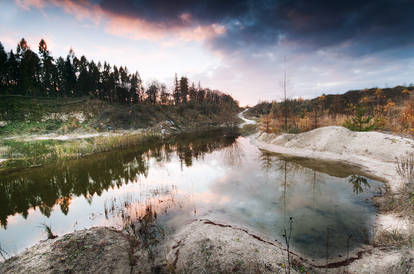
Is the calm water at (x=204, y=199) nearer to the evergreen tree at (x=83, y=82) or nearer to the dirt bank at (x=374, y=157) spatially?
the dirt bank at (x=374, y=157)

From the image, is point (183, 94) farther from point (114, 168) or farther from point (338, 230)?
point (338, 230)

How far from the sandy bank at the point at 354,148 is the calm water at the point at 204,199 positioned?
5.07ft

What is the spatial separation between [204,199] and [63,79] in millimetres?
72879

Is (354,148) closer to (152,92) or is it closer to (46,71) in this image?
(152,92)

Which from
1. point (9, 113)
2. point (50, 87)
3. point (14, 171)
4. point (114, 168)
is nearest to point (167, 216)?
point (114, 168)

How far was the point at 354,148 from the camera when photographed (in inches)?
524

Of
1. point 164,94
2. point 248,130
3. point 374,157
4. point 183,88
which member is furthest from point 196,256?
point 183,88

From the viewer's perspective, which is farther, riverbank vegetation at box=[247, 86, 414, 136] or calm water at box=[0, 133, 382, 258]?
riverbank vegetation at box=[247, 86, 414, 136]

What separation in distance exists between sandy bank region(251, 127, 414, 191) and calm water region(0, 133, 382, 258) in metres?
1.55

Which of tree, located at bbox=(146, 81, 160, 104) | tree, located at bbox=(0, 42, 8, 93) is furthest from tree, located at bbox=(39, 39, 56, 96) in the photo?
tree, located at bbox=(146, 81, 160, 104)

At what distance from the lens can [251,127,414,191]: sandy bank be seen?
10.2 m

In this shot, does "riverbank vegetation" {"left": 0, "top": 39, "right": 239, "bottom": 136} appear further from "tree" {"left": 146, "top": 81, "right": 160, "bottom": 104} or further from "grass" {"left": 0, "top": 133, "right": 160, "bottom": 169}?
"grass" {"left": 0, "top": 133, "right": 160, "bottom": 169}

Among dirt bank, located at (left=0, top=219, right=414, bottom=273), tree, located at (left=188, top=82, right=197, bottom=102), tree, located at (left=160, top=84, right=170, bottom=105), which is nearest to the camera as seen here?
dirt bank, located at (left=0, top=219, right=414, bottom=273)

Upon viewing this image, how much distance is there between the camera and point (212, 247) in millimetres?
4430
